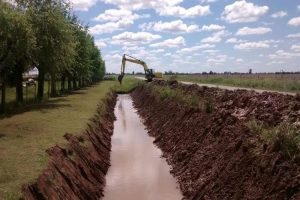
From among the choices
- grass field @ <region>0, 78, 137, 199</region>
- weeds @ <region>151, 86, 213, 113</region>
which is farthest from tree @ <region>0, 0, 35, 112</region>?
weeds @ <region>151, 86, 213, 113</region>

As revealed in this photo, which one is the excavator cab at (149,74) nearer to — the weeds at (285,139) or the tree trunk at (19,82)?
the tree trunk at (19,82)

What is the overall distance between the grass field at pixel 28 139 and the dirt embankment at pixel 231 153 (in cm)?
508

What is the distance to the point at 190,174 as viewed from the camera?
1842cm

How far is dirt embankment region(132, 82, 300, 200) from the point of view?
1192cm

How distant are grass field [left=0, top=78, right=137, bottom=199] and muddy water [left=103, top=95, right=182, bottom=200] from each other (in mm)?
2569

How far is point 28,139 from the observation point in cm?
1836

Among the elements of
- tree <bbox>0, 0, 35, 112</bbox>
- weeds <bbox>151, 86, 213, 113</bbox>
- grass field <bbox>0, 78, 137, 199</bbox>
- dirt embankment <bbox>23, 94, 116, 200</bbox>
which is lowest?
dirt embankment <bbox>23, 94, 116, 200</bbox>

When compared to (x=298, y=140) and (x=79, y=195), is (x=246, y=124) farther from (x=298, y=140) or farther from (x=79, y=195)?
(x=79, y=195)

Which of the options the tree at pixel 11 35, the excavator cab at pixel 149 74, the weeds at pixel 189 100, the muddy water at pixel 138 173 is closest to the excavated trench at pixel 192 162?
the muddy water at pixel 138 173

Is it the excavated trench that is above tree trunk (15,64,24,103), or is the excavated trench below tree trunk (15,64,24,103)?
below

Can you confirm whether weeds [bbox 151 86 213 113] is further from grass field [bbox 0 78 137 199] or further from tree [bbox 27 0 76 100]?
tree [bbox 27 0 76 100]

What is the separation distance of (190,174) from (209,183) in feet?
10.6

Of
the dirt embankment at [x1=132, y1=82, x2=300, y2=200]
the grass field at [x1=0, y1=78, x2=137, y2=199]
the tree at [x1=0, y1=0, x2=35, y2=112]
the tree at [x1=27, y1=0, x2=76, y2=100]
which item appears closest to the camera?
the dirt embankment at [x1=132, y1=82, x2=300, y2=200]

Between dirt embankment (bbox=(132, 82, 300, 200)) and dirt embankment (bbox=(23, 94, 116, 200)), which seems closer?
dirt embankment (bbox=(132, 82, 300, 200))
